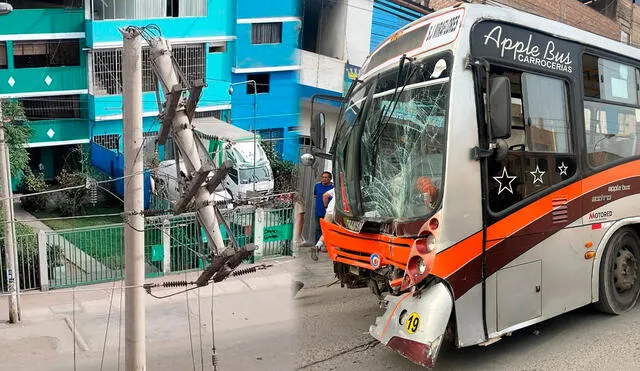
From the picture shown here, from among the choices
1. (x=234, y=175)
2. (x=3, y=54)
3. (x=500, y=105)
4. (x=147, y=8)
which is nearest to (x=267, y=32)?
(x=234, y=175)

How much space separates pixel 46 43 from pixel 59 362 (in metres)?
15.2

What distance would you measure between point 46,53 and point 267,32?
1188cm

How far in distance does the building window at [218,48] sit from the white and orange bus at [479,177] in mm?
13476

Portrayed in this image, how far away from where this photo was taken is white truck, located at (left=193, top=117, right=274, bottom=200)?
14380mm

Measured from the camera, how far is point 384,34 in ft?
36.4

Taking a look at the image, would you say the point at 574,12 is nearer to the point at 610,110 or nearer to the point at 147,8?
the point at 147,8

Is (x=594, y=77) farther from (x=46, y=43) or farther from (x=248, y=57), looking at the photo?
(x=46, y=43)

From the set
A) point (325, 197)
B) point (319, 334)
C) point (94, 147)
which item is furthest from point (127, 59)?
point (94, 147)

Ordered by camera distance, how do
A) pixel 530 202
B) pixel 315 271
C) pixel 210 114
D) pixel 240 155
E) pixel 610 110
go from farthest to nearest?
pixel 210 114
pixel 240 155
pixel 315 271
pixel 610 110
pixel 530 202

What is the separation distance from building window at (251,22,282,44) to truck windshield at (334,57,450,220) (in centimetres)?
736

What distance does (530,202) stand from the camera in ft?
18.7

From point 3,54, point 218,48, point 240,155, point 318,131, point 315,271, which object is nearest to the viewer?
point 318,131

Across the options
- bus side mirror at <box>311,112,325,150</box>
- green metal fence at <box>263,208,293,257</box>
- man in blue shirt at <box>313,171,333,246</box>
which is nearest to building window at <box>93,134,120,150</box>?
green metal fence at <box>263,208,293,257</box>

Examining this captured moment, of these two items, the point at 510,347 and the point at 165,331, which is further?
the point at 165,331
